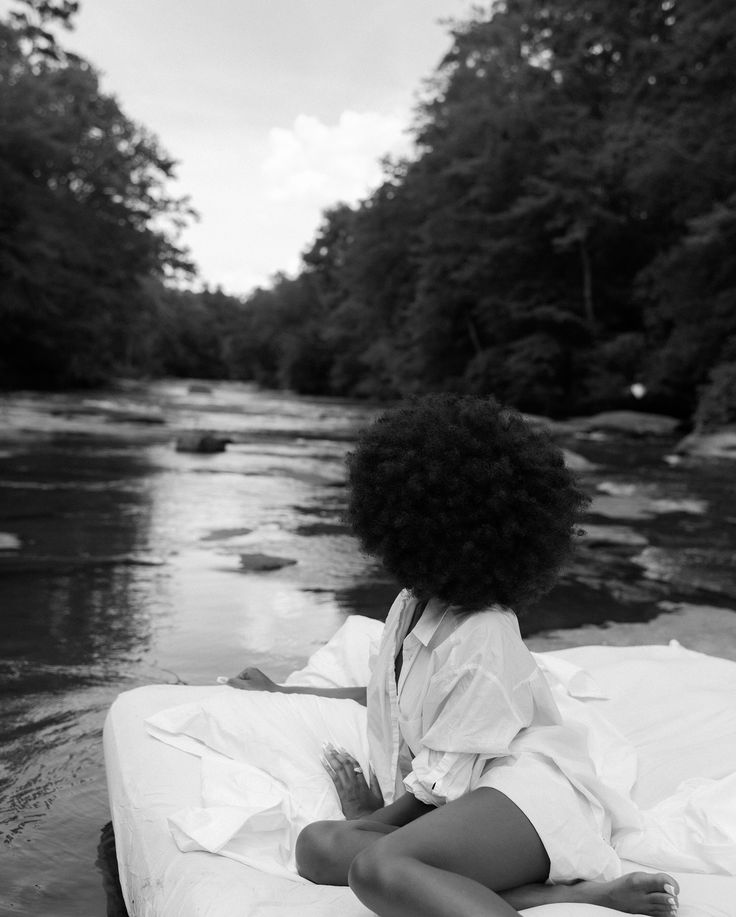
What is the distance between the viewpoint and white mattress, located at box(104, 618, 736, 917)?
197 cm

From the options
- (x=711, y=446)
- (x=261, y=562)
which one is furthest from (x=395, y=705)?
(x=711, y=446)

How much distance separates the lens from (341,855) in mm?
2023

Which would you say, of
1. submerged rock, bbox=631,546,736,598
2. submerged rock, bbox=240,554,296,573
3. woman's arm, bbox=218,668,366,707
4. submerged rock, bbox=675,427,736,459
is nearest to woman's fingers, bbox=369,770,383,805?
woman's arm, bbox=218,668,366,707

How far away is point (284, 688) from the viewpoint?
3.12 metres

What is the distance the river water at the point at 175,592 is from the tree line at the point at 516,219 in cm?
1227

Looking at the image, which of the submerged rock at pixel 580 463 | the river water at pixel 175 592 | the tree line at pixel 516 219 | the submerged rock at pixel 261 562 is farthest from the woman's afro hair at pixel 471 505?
the tree line at pixel 516 219

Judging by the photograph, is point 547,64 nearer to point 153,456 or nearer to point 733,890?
point 153,456

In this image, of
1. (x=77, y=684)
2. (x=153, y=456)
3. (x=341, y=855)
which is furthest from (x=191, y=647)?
(x=153, y=456)

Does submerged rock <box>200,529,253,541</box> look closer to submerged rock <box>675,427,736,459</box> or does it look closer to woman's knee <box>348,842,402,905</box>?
woman's knee <box>348,842,402,905</box>

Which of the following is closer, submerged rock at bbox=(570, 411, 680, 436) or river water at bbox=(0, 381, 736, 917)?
river water at bbox=(0, 381, 736, 917)

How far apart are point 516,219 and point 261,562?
81.0ft

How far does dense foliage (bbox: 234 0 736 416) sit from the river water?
38.9 ft

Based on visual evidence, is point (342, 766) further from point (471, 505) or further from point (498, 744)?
point (471, 505)

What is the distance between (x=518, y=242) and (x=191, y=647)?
25660 millimetres
